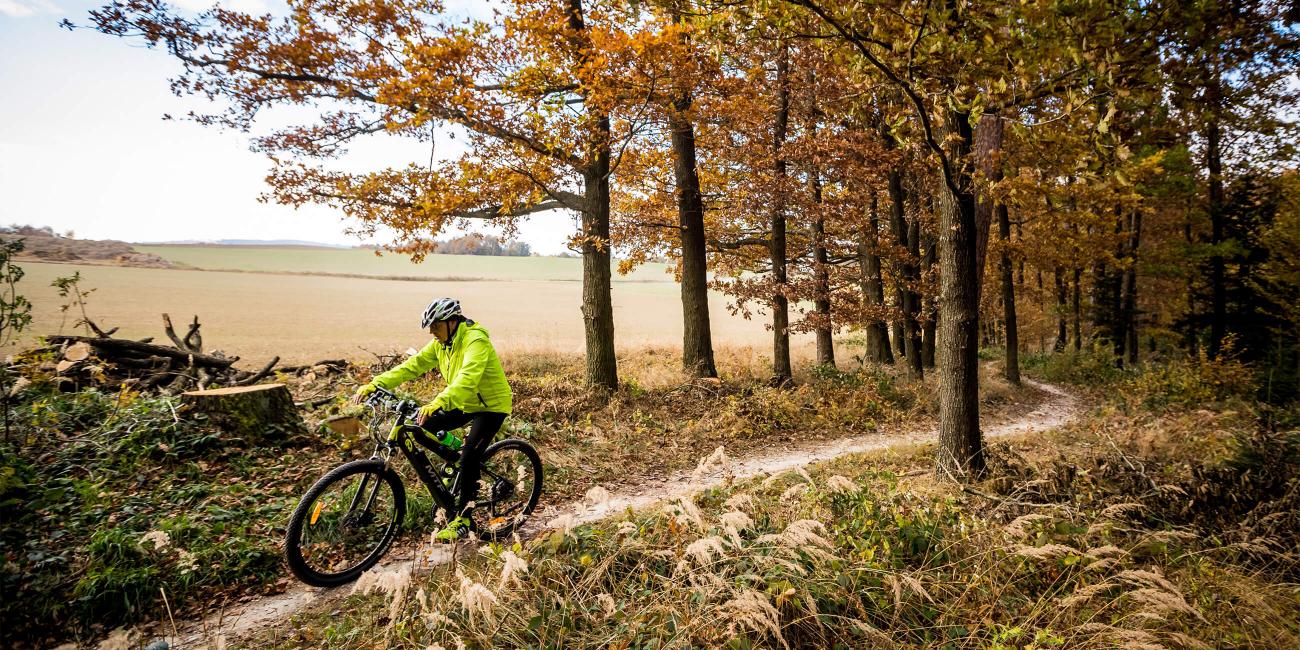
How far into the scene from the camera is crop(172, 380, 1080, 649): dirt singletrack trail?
4234 mm

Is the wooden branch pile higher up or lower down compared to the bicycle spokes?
higher up

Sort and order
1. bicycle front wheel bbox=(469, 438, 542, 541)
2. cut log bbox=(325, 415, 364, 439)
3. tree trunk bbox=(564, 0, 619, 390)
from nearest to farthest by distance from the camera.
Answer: bicycle front wheel bbox=(469, 438, 542, 541)
cut log bbox=(325, 415, 364, 439)
tree trunk bbox=(564, 0, 619, 390)

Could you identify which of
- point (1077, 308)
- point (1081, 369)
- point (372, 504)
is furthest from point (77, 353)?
point (1077, 308)

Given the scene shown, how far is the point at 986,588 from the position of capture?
338cm

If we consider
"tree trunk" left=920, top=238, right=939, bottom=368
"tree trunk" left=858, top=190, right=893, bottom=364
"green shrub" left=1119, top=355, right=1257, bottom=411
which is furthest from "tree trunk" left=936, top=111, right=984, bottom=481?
"green shrub" left=1119, top=355, right=1257, bottom=411

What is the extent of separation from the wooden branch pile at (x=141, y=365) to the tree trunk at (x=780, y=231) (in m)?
11.4

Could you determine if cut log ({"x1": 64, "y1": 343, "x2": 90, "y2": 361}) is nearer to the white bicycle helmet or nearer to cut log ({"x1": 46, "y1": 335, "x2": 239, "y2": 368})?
cut log ({"x1": 46, "y1": 335, "x2": 239, "y2": 368})

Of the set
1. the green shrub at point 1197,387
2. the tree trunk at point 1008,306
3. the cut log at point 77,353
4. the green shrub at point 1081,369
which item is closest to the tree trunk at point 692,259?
the green shrub at point 1197,387

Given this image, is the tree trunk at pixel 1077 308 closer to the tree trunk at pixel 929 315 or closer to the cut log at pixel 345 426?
the tree trunk at pixel 929 315

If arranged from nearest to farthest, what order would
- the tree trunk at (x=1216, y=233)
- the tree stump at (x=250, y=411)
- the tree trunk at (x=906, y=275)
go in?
1. the tree stump at (x=250, y=411)
2. the tree trunk at (x=906, y=275)
3. the tree trunk at (x=1216, y=233)

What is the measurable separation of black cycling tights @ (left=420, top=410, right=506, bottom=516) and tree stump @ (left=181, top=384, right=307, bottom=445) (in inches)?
148

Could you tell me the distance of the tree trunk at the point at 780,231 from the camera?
12131mm

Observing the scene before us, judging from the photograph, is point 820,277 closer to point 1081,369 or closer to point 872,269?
point 872,269

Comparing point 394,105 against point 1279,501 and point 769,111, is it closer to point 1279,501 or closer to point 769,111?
point 769,111
